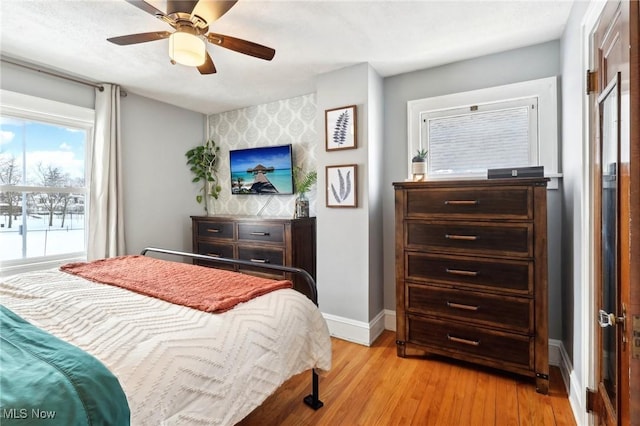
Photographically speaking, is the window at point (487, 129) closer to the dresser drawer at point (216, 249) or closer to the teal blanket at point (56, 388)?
the dresser drawer at point (216, 249)

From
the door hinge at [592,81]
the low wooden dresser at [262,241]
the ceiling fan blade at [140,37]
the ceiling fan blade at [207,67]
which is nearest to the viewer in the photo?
the door hinge at [592,81]

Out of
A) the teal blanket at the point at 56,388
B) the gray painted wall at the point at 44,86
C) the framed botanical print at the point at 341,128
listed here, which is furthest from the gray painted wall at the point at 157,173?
the teal blanket at the point at 56,388

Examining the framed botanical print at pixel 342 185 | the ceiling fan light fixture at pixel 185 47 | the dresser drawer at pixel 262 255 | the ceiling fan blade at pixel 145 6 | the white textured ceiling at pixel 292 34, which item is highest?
the white textured ceiling at pixel 292 34

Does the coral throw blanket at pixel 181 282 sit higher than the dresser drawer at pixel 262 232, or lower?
lower

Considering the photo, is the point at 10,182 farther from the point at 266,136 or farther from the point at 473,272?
the point at 473,272

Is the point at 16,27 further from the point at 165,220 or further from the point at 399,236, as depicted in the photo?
the point at 399,236

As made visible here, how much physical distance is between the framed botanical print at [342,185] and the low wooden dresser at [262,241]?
491 mm

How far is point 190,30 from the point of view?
5.99 ft

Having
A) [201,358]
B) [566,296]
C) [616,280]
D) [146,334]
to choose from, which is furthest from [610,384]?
[146,334]

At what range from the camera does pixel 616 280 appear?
1206 mm

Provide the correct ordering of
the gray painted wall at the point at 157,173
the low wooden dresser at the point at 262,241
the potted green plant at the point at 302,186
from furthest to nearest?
the gray painted wall at the point at 157,173 → the potted green plant at the point at 302,186 → the low wooden dresser at the point at 262,241

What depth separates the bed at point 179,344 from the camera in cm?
105

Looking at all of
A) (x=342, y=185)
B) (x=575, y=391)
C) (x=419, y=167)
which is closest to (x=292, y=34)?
(x=342, y=185)

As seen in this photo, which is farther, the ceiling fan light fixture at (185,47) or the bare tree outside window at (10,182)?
the bare tree outside window at (10,182)
